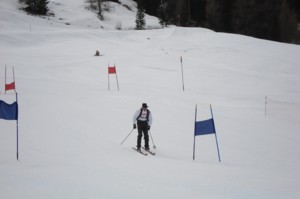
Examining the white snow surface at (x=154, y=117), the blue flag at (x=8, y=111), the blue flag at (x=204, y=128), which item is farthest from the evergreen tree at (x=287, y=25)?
the blue flag at (x=8, y=111)

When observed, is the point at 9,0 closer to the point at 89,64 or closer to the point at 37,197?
the point at 89,64

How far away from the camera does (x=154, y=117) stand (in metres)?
15.5

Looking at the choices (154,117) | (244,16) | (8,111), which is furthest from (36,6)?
(8,111)

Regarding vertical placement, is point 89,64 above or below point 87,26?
below

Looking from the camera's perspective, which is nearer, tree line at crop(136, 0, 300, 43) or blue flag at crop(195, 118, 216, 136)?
blue flag at crop(195, 118, 216, 136)

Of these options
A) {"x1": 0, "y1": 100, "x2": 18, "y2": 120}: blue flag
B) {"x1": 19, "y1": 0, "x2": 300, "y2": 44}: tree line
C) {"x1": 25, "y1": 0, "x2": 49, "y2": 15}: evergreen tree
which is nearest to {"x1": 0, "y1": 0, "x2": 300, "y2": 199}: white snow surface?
{"x1": 0, "y1": 100, "x2": 18, "y2": 120}: blue flag

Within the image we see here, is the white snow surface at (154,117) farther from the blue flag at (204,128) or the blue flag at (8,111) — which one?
the blue flag at (8,111)

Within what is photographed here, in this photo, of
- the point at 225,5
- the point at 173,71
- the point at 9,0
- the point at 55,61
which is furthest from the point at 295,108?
the point at 9,0

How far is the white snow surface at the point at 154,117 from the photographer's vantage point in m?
7.27

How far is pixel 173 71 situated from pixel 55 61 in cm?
1120

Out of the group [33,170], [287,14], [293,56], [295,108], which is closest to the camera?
[33,170]

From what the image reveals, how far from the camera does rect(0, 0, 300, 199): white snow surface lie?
727 cm

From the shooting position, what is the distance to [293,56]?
109 feet

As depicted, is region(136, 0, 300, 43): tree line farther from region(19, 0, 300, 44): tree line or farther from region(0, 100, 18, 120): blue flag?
region(0, 100, 18, 120): blue flag
